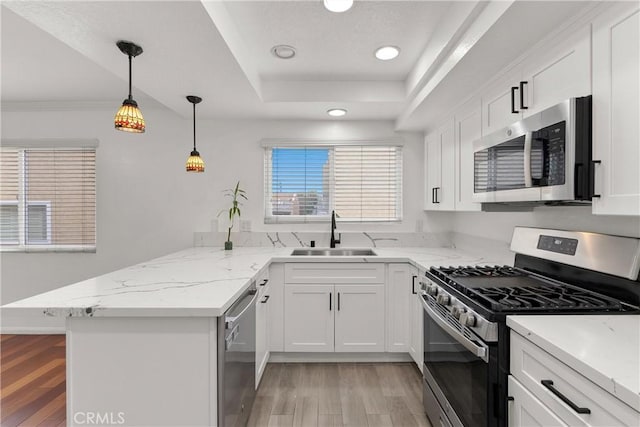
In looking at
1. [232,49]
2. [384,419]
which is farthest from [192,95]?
[384,419]

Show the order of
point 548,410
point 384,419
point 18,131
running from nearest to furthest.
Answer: point 548,410 < point 384,419 < point 18,131

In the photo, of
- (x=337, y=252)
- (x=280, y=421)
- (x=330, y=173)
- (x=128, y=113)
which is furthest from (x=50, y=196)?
(x=280, y=421)

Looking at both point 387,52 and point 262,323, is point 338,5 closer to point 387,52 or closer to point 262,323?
point 387,52

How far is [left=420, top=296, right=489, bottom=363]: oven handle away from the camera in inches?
49.1

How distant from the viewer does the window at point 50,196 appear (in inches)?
132

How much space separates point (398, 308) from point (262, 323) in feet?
→ 3.63

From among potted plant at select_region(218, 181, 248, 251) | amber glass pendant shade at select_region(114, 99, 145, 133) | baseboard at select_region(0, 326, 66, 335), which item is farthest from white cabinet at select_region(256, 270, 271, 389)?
baseboard at select_region(0, 326, 66, 335)

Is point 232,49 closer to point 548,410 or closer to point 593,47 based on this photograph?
point 593,47

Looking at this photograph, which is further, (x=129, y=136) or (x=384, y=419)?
(x=129, y=136)

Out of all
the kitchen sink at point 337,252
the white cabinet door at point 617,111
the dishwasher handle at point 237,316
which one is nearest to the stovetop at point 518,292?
the white cabinet door at point 617,111

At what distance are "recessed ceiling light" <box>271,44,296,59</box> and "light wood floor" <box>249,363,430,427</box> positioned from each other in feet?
7.74

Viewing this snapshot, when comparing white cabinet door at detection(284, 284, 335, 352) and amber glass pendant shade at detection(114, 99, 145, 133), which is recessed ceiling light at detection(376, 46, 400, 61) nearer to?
amber glass pendant shade at detection(114, 99, 145, 133)

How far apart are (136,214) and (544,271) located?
3.50 meters

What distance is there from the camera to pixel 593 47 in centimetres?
122
